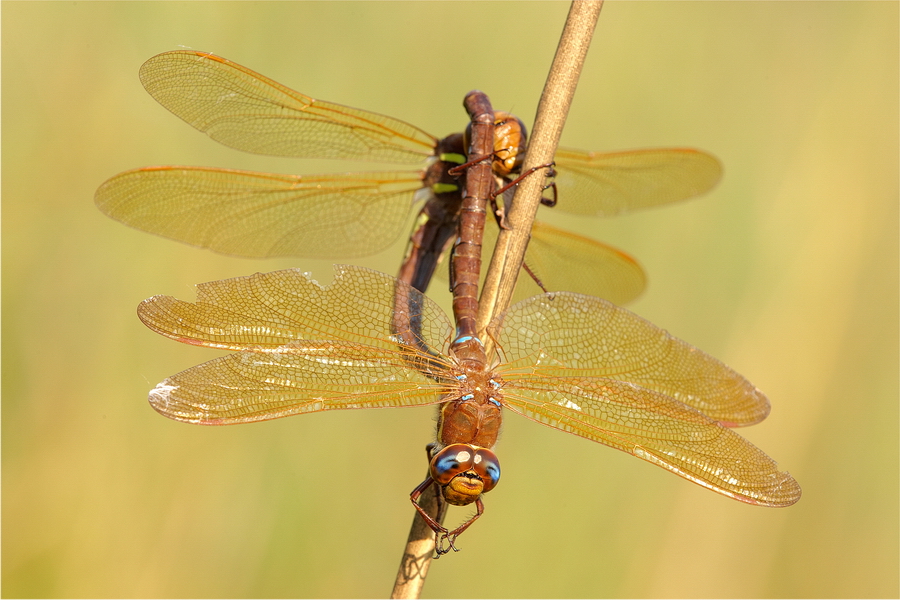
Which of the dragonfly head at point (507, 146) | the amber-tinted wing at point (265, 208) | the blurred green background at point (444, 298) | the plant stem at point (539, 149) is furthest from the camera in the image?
the blurred green background at point (444, 298)

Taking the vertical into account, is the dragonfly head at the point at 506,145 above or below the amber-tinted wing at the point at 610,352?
above

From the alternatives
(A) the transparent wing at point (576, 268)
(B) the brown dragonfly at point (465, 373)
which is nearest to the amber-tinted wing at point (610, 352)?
(B) the brown dragonfly at point (465, 373)

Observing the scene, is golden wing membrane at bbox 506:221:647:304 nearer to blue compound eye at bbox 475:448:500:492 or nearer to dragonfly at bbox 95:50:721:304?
dragonfly at bbox 95:50:721:304

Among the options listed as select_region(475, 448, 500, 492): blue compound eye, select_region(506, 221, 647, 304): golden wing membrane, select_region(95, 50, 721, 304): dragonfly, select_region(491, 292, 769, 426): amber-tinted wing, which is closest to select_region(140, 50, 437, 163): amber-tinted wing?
select_region(95, 50, 721, 304): dragonfly

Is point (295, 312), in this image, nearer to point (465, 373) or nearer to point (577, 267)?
point (465, 373)

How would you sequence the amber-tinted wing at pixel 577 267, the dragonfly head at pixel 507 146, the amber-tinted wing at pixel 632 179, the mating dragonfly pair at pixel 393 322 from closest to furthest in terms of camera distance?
the mating dragonfly pair at pixel 393 322, the dragonfly head at pixel 507 146, the amber-tinted wing at pixel 632 179, the amber-tinted wing at pixel 577 267

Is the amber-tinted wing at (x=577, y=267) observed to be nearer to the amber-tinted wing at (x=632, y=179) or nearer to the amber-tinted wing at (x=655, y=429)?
the amber-tinted wing at (x=632, y=179)
